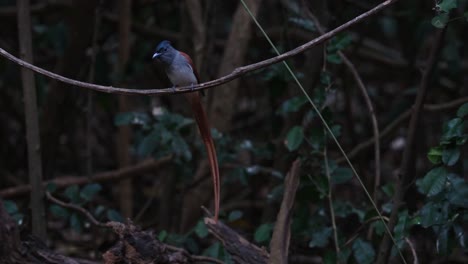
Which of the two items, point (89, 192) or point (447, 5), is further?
point (89, 192)

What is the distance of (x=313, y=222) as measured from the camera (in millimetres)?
3365

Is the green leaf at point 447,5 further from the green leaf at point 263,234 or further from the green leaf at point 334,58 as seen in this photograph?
the green leaf at point 263,234

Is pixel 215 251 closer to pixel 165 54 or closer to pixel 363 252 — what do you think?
pixel 363 252

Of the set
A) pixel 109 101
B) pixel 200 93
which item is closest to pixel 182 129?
pixel 200 93

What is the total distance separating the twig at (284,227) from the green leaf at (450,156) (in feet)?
1.72

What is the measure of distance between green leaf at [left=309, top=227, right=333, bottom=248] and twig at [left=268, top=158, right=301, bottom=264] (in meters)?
0.30

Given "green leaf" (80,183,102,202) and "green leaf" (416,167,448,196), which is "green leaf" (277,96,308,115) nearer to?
"green leaf" (416,167,448,196)

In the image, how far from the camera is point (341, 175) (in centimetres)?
333

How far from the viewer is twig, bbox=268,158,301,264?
2.85 meters

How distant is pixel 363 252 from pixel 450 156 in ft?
2.02

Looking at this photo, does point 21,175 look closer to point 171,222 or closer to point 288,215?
point 171,222

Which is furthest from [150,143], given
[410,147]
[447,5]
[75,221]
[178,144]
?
[447,5]

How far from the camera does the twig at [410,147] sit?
9.73 ft

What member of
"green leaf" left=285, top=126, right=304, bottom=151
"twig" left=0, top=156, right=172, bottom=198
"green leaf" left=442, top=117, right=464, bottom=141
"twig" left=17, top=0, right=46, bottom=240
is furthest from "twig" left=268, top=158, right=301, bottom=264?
"twig" left=0, top=156, right=172, bottom=198
